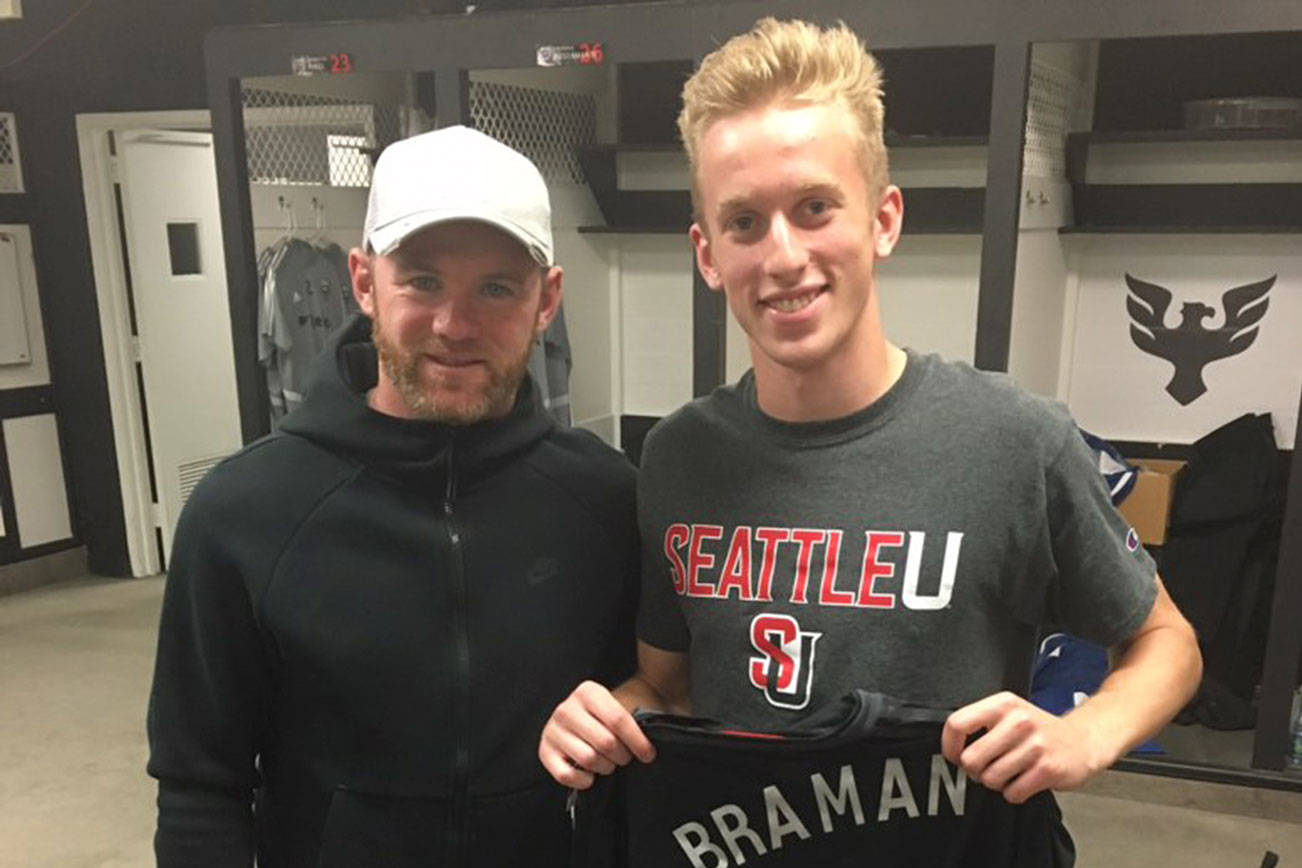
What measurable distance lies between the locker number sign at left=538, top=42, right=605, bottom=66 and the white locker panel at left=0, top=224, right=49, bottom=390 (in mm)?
2930

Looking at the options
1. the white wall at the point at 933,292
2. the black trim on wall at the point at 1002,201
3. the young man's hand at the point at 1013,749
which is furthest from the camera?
the white wall at the point at 933,292

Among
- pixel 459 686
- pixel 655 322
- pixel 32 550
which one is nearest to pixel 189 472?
pixel 32 550

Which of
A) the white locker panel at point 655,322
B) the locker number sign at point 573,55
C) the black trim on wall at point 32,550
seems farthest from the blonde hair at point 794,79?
the black trim on wall at point 32,550

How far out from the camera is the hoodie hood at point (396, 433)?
1.14 metres

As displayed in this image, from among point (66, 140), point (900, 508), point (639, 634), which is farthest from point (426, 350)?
point (66, 140)

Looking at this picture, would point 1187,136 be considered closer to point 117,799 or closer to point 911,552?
point 911,552

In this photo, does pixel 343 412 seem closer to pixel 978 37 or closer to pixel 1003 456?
pixel 1003 456

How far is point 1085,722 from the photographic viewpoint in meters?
0.93

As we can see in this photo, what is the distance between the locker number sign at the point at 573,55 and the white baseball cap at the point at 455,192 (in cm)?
184

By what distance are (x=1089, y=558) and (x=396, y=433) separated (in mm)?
711

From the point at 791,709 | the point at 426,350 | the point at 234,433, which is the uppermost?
the point at 426,350

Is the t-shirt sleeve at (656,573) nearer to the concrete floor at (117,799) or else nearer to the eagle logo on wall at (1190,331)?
the concrete floor at (117,799)

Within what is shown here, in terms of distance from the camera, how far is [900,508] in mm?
1002

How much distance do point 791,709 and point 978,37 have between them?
1.99 metres
